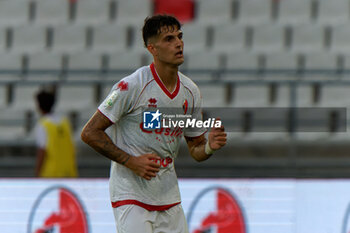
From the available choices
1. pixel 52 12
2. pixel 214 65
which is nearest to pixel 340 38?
pixel 214 65

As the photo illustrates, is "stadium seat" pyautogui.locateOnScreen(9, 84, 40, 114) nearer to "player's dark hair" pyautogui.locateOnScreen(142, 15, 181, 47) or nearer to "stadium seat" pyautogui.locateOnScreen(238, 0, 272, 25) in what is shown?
"stadium seat" pyautogui.locateOnScreen(238, 0, 272, 25)

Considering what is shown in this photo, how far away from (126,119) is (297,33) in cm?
719

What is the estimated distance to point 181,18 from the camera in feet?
38.3

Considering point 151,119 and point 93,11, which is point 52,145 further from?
point 93,11

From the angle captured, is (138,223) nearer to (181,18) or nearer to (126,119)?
(126,119)

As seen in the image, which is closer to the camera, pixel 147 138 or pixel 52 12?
pixel 147 138

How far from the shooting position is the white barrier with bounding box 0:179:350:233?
674cm

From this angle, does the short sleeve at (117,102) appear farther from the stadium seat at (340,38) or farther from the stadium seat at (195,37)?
the stadium seat at (340,38)

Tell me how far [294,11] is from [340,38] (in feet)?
2.91

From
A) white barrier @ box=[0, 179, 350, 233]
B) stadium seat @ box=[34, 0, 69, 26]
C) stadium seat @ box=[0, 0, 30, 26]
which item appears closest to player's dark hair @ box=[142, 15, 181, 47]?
white barrier @ box=[0, 179, 350, 233]

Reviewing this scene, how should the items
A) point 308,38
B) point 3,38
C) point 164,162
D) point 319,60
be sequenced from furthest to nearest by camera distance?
1. point 3,38
2. point 308,38
3. point 319,60
4. point 164,162

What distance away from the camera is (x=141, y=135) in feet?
13.9

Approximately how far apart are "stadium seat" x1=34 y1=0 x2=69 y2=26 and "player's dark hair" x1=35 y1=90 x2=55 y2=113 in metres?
4.00

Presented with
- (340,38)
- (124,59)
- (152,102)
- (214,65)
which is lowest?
(152,102)
